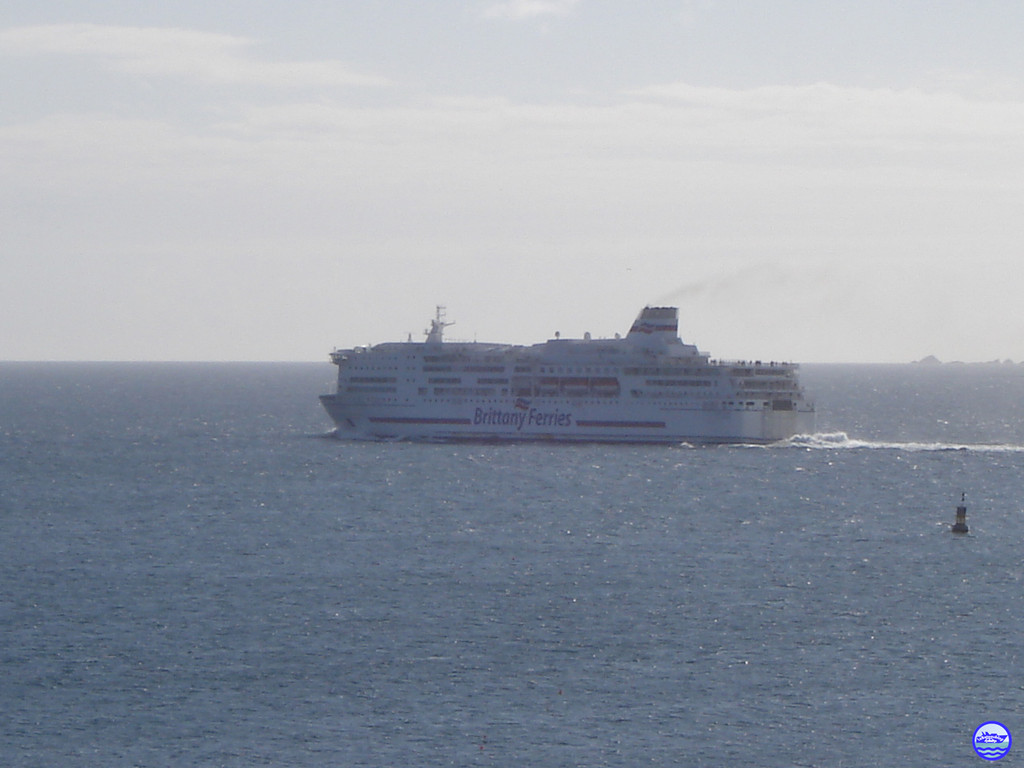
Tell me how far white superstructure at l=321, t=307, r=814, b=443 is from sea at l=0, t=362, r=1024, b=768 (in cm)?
1063

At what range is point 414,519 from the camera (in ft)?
224

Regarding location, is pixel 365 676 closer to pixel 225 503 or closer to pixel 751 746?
pixel 751 746

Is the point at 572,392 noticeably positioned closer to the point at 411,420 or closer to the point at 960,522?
the point at 411,420

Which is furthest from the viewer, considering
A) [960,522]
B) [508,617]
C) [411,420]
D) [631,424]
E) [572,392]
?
[411,420]

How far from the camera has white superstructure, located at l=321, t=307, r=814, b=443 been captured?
328ft

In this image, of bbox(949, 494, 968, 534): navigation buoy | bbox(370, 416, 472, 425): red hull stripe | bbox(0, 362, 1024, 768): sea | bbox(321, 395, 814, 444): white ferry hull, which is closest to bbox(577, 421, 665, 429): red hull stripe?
bbox(321, 395, 814, 444): white ferry hull

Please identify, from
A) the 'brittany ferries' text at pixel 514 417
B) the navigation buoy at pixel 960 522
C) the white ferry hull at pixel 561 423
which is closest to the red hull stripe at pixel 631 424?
the white ferry hull at pixel 561 423

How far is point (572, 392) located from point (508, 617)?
2260 inches

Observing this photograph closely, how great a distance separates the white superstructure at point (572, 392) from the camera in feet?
328

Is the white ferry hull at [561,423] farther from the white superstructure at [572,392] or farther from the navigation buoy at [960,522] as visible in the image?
the navigation buoy at [960,522]

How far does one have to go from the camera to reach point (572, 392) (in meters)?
103

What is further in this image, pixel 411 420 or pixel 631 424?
pixel 411 420

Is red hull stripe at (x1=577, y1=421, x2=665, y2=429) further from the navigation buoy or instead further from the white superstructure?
the navigation buoy

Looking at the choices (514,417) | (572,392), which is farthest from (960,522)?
(514,417)
